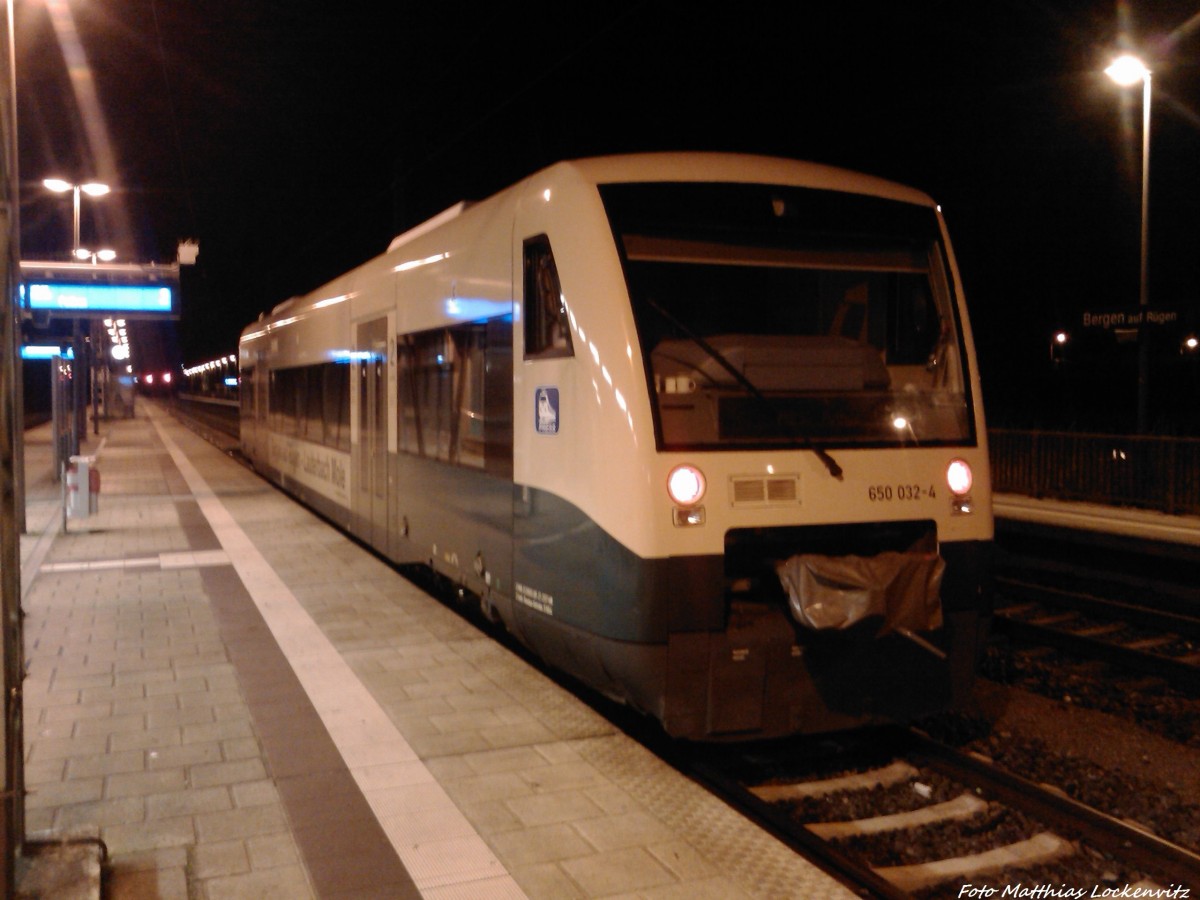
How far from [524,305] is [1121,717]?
4359 millimetres

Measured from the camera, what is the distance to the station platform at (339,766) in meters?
4.32

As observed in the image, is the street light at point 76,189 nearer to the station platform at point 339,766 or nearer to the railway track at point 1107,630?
the station platform at point 339,766

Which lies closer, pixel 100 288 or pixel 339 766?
pixel 339 766

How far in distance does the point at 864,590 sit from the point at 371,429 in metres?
6.87

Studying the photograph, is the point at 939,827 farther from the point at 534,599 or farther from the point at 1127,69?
the point at 1127,69

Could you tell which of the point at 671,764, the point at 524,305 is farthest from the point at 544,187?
the point at 671,764

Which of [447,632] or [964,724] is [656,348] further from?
[447,632]

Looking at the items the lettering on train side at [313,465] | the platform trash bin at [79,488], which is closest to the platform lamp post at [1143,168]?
the lettering on train side at [313,465]

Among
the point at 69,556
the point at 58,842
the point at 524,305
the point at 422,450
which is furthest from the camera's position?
the point at 69,556

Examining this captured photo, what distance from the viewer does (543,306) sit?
621 centimetres

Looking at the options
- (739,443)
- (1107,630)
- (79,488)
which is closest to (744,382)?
(739,443)

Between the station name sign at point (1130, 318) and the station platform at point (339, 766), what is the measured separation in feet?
38.9

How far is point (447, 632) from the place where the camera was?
850cm

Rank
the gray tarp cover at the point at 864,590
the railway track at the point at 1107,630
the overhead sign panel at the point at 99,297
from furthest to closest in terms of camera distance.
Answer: the overhead sign panel at the point at 99,297 → the railway track at the point at 1107,630 → the gray tarp cover at the point at 864,590
